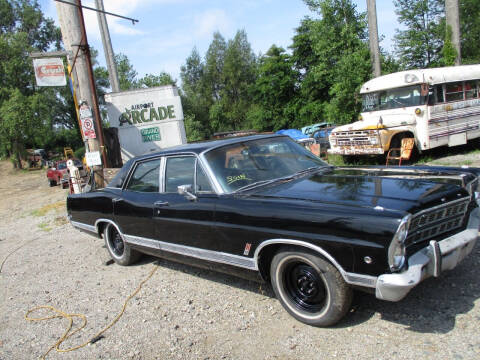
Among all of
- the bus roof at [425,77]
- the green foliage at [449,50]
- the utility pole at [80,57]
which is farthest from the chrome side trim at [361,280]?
the green foliage at [449,50]

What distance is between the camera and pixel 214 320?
3520 millimetres

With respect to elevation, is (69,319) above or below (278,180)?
below

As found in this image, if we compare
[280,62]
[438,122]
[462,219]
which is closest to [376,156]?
[438,122]

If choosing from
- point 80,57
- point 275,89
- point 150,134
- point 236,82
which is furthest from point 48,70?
point 236,82

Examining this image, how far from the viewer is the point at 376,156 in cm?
1130

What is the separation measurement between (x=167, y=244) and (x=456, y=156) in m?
9.47

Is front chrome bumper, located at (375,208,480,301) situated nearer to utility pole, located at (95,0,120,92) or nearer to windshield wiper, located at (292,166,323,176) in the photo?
windshield wiper, located at (292,166,323,176)

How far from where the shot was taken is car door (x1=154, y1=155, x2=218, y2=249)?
3715 millimetres

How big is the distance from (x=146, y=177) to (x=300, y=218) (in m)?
2.37

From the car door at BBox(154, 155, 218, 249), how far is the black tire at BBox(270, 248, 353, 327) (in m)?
0.80

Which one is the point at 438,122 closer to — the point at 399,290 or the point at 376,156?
the point at 376,156

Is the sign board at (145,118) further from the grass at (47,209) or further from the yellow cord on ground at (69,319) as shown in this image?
the yellow cord on ground at (69,319)

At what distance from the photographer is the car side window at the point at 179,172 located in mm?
4062

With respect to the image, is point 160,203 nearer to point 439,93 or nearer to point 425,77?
point 425,77
